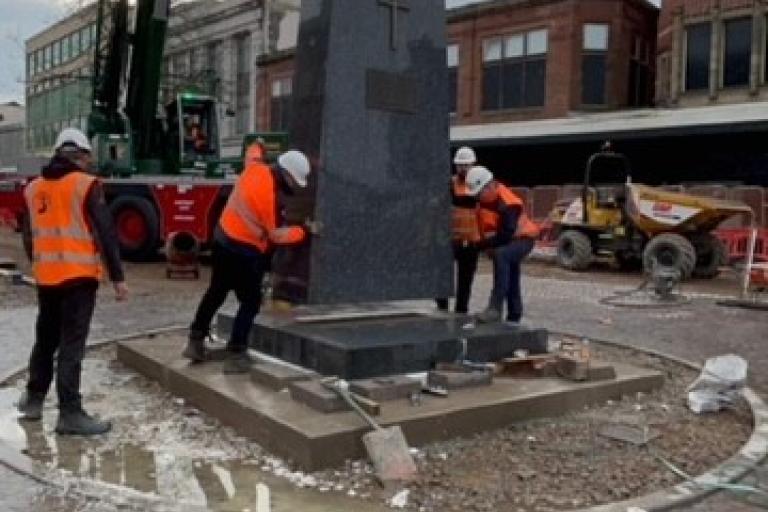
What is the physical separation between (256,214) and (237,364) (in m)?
1.12

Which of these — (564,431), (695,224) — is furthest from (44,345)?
(695,224)

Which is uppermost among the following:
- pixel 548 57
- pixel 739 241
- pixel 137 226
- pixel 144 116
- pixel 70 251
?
pixel 548 57

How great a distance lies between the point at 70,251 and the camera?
5.67 m

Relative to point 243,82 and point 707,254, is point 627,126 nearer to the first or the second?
point 707,254

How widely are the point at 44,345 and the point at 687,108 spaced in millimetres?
23158

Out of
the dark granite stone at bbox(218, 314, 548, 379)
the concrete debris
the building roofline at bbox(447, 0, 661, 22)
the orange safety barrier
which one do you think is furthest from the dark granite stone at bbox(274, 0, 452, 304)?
the building roofline at bbox(447, 0, 661, 22)

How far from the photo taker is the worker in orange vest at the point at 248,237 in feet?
21.4

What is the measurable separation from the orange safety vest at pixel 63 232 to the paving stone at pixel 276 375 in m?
1.42

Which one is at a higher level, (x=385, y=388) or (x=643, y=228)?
(x=643, y=228)

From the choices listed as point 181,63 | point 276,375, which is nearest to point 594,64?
point 276,375

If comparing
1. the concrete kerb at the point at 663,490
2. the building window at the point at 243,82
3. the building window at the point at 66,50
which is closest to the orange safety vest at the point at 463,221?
the concrete kerb at the point at 663,490

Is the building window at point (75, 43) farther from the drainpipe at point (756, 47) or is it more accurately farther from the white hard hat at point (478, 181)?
the white hard hat at point (478, 181)

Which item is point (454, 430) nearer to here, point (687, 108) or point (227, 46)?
point (687, 108)

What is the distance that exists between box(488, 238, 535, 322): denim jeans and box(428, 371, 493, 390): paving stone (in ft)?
6.69
